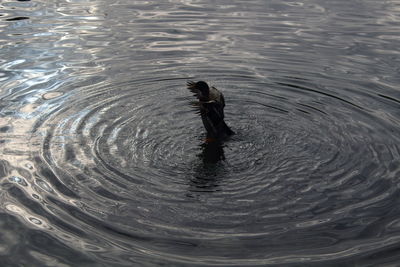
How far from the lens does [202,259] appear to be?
5.01 metres

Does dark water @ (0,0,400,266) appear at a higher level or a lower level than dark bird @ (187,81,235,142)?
lower

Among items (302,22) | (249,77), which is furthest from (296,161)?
(302,22)

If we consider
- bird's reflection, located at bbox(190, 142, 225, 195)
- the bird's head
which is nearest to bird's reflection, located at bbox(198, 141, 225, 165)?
bird's reflection, located at bbox(190, 142, 225, 195)

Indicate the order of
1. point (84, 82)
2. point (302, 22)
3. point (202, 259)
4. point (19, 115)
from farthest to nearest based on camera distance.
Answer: point (302, 22)
point (84, 82)
point (19, 115)
point (202, 259)

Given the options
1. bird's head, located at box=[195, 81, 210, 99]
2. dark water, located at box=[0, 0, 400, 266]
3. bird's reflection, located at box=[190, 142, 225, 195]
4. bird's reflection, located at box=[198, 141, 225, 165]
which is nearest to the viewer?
dark water, located at box=[0, 0, 400, 266]

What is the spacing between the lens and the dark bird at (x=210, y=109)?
22.3ft

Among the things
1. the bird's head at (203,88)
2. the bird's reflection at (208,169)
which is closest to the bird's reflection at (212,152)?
the bird's reflection at (208,169)

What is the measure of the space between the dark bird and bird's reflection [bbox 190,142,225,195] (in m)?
0.16

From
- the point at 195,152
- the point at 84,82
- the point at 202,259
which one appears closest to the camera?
the point at 202,259

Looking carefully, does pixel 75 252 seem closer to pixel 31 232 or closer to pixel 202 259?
pixel 31 232

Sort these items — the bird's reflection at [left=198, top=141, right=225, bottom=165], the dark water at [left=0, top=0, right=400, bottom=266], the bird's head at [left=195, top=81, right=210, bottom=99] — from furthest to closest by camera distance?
the bird's reflection at [left=198, top=141, right=225, bottom=165], the bird's head at [left=195, top=81, right=210, bottom=99], the dark water at [left=0, top=0, right=400, bottom=266]

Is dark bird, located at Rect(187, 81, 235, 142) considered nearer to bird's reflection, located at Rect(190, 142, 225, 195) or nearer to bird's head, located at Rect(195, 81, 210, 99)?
bird's head, located at Rect(195, 81, 210, 99)

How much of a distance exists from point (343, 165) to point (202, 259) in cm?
255

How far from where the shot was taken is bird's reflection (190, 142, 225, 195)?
6.21m
